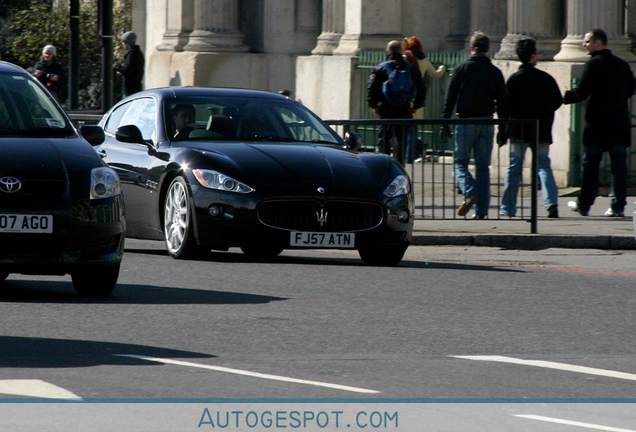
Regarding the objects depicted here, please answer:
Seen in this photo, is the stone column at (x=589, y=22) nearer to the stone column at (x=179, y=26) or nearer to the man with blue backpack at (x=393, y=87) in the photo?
the man with blue backpack at (x=393, y=87)

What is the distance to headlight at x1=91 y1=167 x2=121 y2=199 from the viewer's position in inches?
369

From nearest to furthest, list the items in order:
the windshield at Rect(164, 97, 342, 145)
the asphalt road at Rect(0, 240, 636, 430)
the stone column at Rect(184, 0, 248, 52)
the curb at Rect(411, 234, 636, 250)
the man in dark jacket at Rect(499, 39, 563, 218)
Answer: the asphalt road at Rect(0, 240, 636, 430) < the windshield at Rect(164, 97, 342, 145) < the curb at Rect(411, 234, 636, 250) < the man in dark jacket at Rect(499, 39, 563, 218) < the stone column at Rect(184, 0, 248, 52)

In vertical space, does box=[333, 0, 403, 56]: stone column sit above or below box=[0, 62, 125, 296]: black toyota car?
above

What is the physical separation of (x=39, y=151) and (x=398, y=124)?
614cm

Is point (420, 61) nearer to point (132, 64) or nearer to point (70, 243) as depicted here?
point (132, 64)

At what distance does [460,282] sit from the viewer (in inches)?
434

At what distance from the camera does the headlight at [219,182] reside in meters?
11.5

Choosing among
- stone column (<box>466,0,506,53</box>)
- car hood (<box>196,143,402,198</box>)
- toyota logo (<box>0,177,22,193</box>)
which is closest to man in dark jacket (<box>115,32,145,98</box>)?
stone column (<box>466,0,506,53</box>)

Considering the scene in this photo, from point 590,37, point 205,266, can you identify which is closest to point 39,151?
point 205,266

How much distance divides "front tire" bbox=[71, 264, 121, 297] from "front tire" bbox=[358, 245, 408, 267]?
2.87m

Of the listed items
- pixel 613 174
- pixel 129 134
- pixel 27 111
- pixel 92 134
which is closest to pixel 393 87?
pixel 613 174

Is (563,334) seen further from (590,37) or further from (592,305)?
(590,37)

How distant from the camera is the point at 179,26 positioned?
96.3ft

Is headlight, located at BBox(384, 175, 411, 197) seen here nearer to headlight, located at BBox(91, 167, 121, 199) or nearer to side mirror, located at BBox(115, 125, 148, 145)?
side mirror, located at BBox(115, 125, 148, 145)
